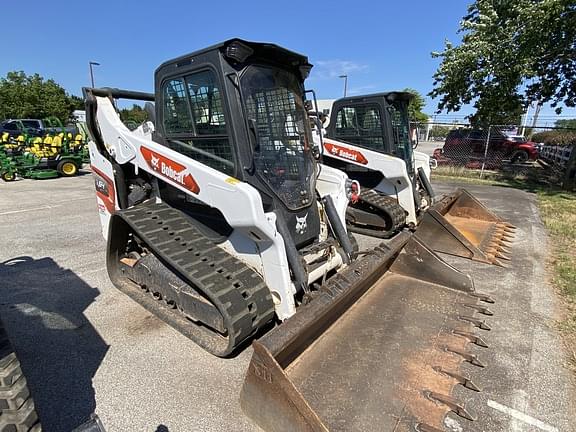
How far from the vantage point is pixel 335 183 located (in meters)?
3.80

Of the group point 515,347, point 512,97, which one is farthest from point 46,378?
point 512,97

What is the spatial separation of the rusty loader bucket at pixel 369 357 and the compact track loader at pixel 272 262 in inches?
0.4

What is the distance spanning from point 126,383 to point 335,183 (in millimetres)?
2658

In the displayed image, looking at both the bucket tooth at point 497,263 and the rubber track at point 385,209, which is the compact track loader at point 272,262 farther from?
the rubber track at point 385,209

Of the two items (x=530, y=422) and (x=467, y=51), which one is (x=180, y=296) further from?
(x=467, y=51)

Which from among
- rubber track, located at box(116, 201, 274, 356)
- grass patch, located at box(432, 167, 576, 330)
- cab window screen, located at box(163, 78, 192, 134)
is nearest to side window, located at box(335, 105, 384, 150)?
grass patch, located at box(432, 167, 576, 330)

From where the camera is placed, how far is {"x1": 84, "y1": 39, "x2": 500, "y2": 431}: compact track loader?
2115mm

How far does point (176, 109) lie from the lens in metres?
3.19

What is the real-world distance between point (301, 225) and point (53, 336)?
2373 millimetres

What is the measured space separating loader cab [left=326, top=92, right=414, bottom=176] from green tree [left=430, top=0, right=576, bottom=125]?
7918mm

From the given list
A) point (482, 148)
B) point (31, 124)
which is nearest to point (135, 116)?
point (31, 124)

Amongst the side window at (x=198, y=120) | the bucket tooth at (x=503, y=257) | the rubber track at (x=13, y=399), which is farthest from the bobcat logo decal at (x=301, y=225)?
the bucket tooth at (x=503, y=257)

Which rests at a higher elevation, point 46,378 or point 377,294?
point 377,294

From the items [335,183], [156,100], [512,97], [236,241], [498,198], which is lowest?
[498,198]
